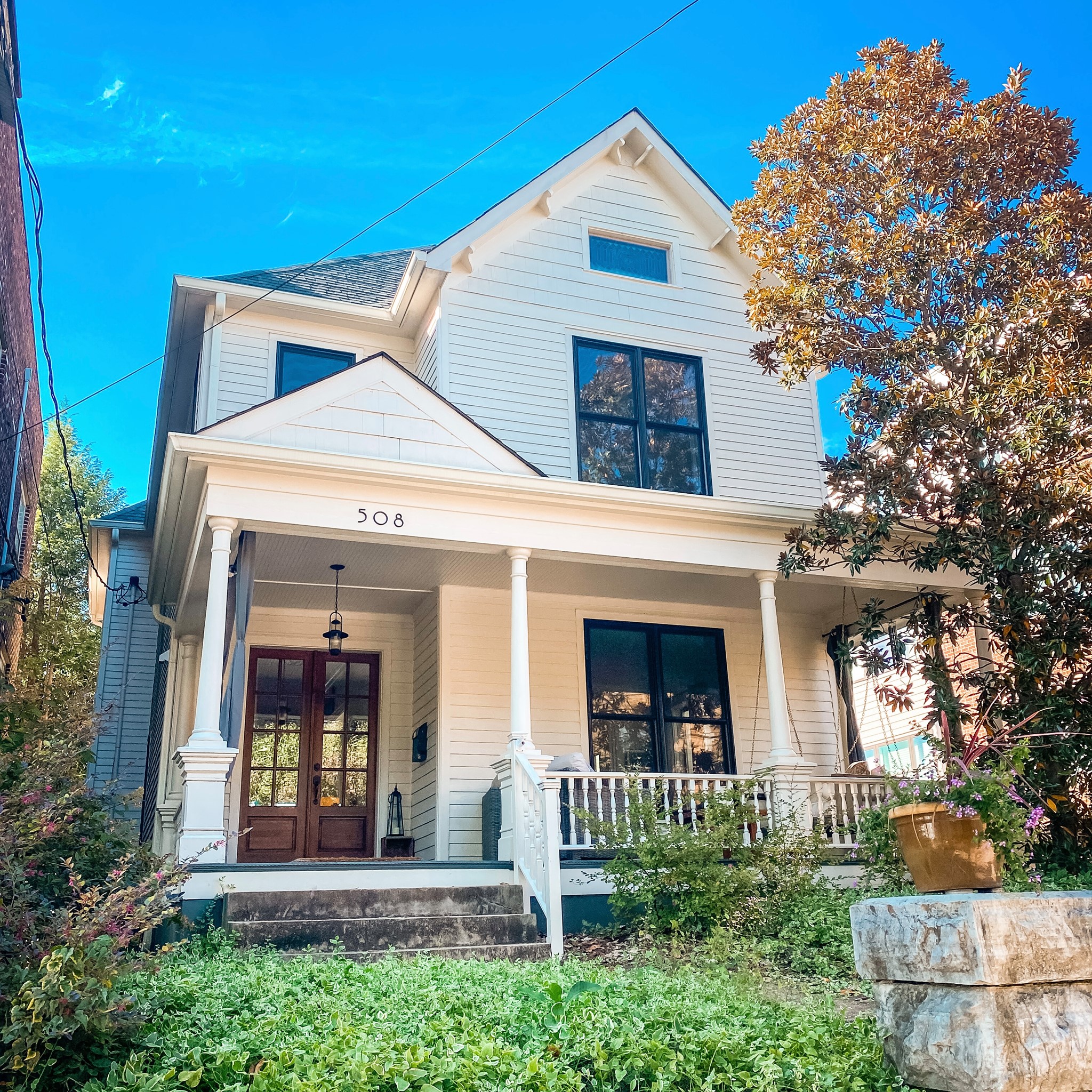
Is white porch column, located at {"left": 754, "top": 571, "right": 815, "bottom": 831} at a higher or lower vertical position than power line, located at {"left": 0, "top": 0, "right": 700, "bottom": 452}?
lower

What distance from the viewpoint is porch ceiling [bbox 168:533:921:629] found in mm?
Result: 9266

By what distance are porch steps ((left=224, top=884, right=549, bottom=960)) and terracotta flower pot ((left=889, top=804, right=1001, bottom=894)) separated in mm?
2930

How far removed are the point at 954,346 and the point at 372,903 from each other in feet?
21.7

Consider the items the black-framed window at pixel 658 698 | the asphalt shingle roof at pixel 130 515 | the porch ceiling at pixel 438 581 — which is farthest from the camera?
the asphalt shingle roof at pixel 130 515

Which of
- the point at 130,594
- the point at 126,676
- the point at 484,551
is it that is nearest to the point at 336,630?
the point at 484,551

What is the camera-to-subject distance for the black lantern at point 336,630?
9.59m

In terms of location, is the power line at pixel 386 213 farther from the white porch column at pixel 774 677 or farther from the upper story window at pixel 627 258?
the white porch column at pixel 774 677

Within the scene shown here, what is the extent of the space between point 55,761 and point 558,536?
479 cm

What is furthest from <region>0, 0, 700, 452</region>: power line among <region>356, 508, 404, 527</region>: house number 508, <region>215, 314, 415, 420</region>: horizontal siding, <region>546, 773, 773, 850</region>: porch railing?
<region>546, 773, 773, 850</region>: porch railing

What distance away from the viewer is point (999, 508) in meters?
8.30

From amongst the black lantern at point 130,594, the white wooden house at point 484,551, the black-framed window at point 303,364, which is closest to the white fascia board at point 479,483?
the white wooden house at point 484,551

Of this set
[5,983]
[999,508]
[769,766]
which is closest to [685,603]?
[769,766]

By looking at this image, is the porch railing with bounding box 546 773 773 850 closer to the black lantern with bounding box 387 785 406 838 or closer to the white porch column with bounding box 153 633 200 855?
the black lantern with bounding box 387 785 406 838

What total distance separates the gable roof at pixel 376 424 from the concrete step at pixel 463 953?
379 centimetres
